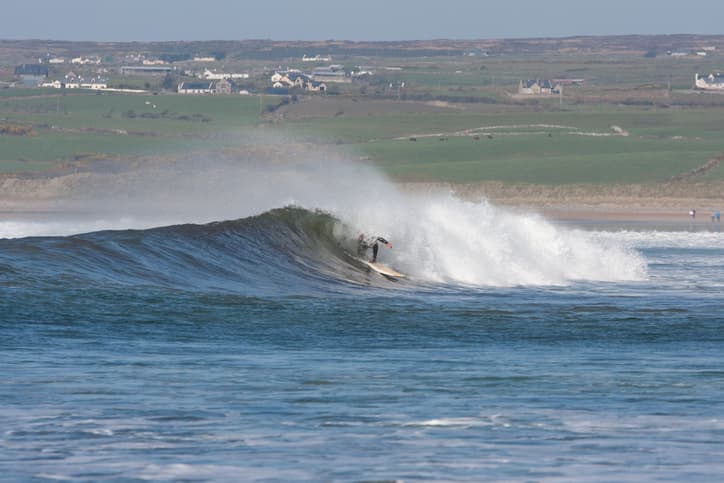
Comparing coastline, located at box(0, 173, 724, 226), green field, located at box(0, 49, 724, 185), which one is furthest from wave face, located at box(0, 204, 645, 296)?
green field, located at box(0, 49, 724, 185)

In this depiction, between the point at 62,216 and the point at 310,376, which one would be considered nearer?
the point at 310,376

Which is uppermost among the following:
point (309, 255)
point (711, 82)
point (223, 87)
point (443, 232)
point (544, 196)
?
point (711, 82)

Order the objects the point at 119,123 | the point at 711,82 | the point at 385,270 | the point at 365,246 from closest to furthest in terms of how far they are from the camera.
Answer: the point at 385,270 < the point at 365,246 < the point at 119,123 < the point at 711,82

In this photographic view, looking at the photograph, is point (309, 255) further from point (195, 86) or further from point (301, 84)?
point (195, 86)

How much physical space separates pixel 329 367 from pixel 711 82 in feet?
614

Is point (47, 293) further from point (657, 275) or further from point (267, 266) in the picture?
point (657, 275)

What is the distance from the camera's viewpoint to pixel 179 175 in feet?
249

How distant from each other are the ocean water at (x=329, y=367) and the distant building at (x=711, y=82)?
538 feet

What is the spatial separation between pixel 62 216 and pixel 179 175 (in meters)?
16.9

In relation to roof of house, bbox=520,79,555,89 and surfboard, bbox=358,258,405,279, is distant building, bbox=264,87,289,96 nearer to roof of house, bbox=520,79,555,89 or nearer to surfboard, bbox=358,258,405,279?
roof of house, bbox=520,79,555,89

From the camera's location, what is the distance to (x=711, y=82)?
192m

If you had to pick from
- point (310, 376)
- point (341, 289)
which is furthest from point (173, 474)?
point (341, 289)

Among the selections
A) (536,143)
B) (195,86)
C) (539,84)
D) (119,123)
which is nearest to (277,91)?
(195,86)

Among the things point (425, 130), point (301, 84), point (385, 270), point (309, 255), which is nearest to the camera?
point (385, 270)
